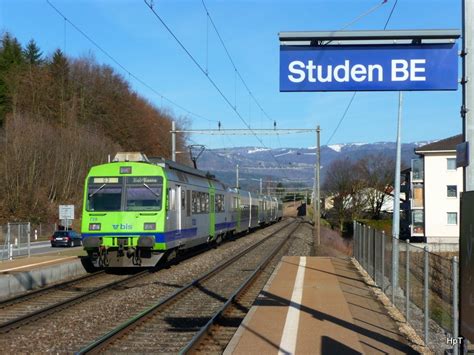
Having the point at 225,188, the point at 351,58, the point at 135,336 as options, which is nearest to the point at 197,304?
the point at 135,336

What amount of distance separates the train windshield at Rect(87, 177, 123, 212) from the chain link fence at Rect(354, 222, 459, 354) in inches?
307

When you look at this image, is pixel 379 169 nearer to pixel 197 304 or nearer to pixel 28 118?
pixel 28 118

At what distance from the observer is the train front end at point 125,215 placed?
17.9 m

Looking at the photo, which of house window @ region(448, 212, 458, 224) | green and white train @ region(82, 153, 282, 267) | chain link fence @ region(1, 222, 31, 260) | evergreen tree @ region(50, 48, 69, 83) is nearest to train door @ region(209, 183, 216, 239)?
green and white train @ region(82, 153, 282, 267)

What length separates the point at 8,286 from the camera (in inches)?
595

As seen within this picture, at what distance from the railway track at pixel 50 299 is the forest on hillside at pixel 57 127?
34255mm

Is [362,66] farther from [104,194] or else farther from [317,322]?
[104,194]

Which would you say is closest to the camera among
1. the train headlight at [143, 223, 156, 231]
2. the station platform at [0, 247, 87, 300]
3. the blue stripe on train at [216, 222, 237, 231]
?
the station platform at [0, 247, 87, 300]

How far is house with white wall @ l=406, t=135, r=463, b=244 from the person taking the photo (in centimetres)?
6053

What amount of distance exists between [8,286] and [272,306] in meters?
7.09

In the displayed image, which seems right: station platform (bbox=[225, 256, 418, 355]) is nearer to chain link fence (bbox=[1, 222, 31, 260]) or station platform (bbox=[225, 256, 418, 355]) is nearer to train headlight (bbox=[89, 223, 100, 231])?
train headlight (bbox=[89, 223, 100, 231])

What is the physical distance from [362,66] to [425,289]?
3144 millimetres

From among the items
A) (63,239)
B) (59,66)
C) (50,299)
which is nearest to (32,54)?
(59,66)

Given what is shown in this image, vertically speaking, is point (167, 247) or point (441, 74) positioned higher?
point (441, 74)
